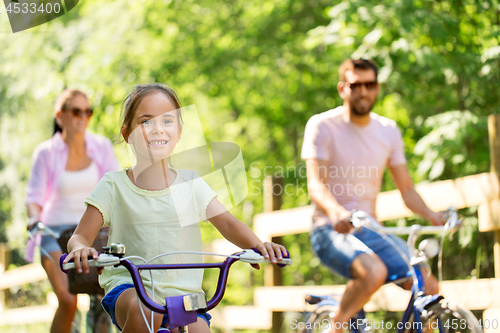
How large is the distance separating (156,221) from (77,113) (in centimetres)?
192

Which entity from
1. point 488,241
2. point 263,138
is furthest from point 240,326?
point 263,138

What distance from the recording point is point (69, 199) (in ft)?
12.3

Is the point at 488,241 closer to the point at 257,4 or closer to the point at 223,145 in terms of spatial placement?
the point at 223,145

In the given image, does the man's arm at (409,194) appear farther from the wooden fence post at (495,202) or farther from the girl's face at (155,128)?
the girl's face at (155,128)

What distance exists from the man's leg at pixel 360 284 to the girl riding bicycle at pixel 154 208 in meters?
1.01

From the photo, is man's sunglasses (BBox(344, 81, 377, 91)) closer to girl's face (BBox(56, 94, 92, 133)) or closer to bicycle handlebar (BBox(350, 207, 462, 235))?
bicycle handlebar (BBox(350, 207, 462, 235))

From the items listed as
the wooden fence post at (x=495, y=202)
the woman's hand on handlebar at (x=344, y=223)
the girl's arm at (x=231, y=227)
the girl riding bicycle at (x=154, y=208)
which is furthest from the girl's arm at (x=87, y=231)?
the wooden fence post at (x=495, y=202)

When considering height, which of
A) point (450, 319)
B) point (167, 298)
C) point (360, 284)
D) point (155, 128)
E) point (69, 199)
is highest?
point (155, 128)

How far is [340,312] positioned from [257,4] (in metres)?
6.47

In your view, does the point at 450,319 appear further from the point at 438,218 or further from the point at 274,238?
the point at 274,238

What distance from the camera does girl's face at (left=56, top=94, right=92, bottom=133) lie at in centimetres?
378

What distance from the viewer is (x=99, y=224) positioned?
2100 mm

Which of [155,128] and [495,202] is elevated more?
[155,128]

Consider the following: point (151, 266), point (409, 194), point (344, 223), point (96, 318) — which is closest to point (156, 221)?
point (151, 266)
